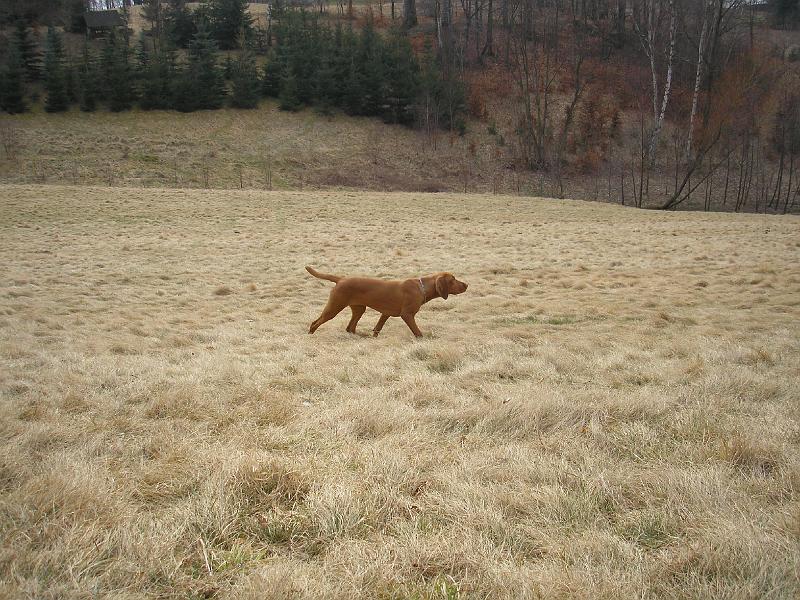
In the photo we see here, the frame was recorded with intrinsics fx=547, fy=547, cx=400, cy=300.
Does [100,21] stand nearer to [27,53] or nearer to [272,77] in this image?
[27,53]

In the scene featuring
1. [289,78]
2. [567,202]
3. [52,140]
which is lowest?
[567,202]

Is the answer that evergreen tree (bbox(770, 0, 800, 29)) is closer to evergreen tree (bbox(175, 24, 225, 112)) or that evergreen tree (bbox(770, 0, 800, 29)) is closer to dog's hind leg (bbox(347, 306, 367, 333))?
evergreen tree (bbox(175, 24, 225, 112))

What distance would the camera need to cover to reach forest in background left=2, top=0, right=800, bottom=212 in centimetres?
4069

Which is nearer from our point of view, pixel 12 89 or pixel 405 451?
pixel 405 451

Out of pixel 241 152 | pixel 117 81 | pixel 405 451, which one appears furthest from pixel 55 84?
pixel 405 451

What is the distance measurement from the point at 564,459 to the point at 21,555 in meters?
2.90

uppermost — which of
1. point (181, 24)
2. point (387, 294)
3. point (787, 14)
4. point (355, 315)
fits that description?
point (787, 14)

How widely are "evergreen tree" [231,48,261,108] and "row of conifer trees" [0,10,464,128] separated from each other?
87 mm

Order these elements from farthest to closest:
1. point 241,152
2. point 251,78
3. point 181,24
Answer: point 181,24
point 251,78
point 241,152

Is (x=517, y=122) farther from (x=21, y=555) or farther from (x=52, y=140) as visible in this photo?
(x=21, y=555)

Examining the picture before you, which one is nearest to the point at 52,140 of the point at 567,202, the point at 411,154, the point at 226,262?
the point at 411,154

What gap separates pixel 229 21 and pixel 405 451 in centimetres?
6906

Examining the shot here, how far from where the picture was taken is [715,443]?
3.65 metres

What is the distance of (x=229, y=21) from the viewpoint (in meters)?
61.5
